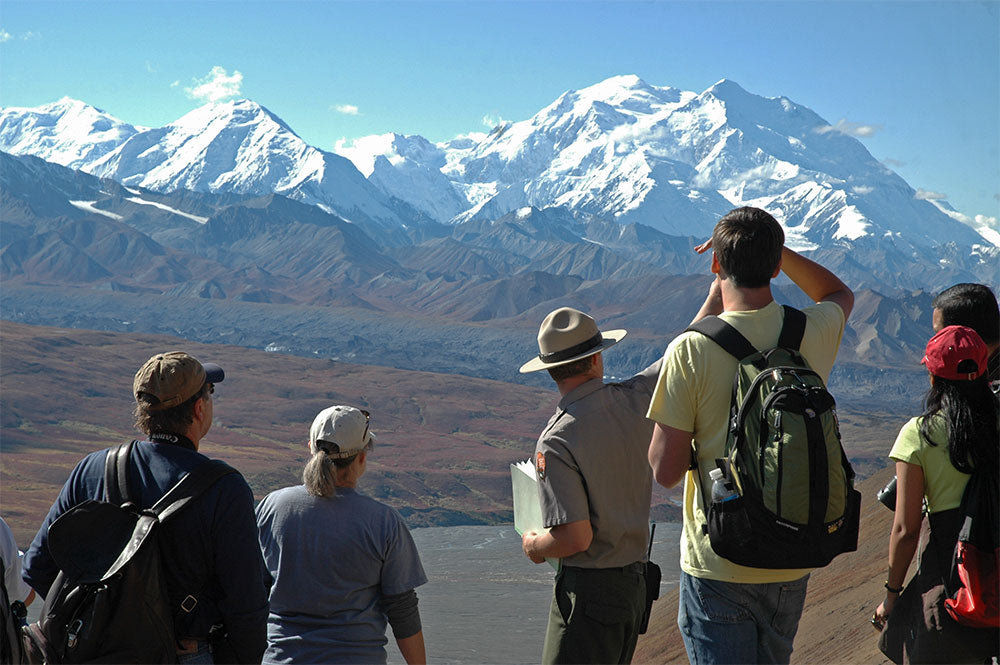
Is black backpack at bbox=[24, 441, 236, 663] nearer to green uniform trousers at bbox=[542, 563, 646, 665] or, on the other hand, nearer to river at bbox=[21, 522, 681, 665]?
green uniform trousers at bbox=[542, 563, 646, 665]

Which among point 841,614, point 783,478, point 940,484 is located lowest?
point 841,614

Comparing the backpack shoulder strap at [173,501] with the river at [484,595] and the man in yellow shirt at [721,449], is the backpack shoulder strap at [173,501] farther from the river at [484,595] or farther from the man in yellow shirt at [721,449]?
the river at [484,595]

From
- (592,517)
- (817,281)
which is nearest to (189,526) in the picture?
(592,517)

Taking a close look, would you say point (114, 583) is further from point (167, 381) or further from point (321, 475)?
point (321, 475)

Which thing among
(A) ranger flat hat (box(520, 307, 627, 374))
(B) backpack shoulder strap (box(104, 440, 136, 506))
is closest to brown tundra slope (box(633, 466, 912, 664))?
(A) ranger flat hat (box(520, 307, 627, 374))

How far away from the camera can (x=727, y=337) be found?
300 cm

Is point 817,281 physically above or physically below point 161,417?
above

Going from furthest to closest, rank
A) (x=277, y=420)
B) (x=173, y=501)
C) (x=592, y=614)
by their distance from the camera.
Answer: (x=277, y=420)
(x=592, y=614)
(x=173, y=501)

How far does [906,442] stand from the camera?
3.25 metres

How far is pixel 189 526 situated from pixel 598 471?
1.31 metres

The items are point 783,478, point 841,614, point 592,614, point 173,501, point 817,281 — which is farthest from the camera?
point 841,614

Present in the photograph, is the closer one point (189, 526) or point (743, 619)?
point (189, 526)

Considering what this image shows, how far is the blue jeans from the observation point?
2.98 metres

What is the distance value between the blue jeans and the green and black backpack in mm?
193
